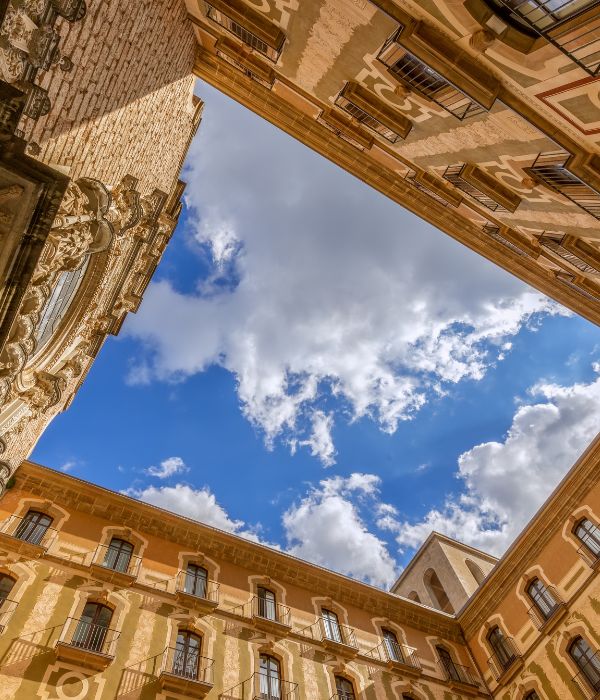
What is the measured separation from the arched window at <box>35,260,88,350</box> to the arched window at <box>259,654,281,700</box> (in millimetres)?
12969

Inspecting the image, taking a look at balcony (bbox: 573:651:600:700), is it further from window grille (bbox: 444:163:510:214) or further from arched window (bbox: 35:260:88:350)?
arched window (bbox: 35:260:88:350)

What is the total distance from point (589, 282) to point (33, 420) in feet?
67.0

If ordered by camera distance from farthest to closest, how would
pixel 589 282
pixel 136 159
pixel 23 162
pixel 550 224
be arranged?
pixel 589 282 → pixel 550 224 → pixel 136 159 → pixel 23 162

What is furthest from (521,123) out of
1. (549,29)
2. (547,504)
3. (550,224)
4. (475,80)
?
(547,504)

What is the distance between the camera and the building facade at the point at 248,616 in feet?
44.1

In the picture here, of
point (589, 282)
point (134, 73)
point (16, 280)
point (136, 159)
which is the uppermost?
point (589, 282)

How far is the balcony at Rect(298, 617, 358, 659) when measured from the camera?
695 inches

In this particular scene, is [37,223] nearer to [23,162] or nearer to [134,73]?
[23,162]

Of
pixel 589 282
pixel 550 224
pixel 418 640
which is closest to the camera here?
pixel 550 224

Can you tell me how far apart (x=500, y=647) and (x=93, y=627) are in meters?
17.2

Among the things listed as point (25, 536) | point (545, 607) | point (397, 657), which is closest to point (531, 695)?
point (545, 607)

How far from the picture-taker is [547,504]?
824 inches

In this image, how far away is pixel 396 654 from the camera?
64.1 feet

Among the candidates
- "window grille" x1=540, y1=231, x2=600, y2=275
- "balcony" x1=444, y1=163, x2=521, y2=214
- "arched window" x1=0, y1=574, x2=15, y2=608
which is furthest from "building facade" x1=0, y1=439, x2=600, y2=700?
"balcony" x1=444, y1=163, x2=521, y2=214
